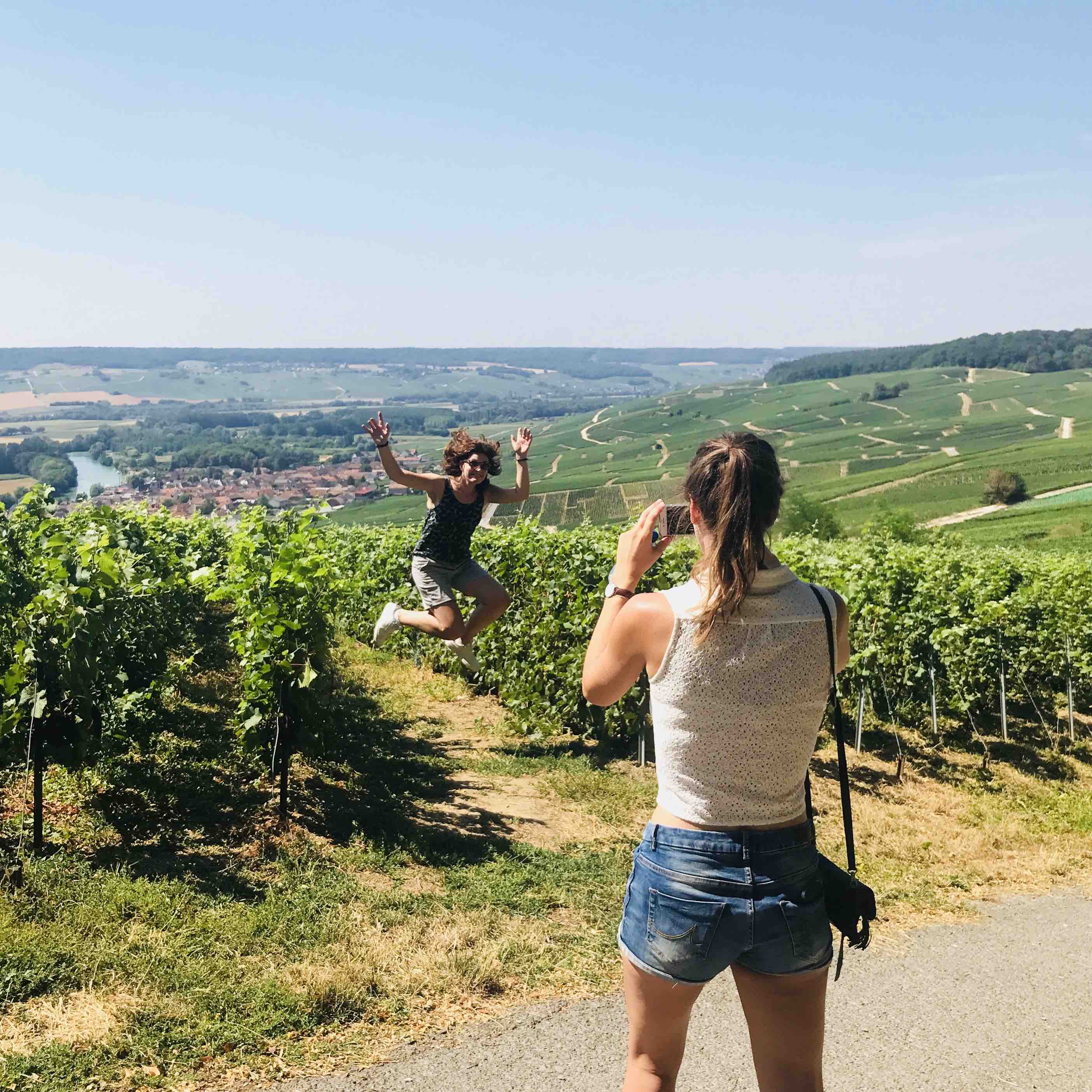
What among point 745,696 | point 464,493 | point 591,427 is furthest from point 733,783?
point 591,427

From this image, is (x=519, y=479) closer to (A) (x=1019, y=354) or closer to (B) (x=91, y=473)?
(B) (x=91, y=473)

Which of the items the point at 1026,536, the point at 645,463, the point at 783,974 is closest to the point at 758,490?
the point at 783,974

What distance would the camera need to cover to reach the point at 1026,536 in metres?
59.5

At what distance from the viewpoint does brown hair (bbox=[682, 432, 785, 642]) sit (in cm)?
221

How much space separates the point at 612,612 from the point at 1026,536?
6489 cm

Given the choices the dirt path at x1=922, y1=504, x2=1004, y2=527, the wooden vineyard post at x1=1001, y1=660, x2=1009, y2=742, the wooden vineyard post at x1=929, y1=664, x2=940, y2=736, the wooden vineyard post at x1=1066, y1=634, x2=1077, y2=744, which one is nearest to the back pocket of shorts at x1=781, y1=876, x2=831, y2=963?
the wooden vineyard post at x1=929, y1=664, x2=940, y2=736

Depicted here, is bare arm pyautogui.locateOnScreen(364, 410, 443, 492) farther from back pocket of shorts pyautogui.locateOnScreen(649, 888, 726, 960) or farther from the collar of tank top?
back pocket of shorts pyautogui.locateOnScreen(649, 888, 726, 960)

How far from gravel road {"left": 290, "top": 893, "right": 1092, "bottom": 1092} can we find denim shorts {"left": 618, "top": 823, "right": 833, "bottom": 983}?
1726 mm

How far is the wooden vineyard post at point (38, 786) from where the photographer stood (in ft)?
17.1

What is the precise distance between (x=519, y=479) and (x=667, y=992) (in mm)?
4042

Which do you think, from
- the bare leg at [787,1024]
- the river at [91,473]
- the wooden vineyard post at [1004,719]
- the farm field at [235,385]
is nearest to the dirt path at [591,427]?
the farm field at [235,385]

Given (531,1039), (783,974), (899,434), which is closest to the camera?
(783,974)

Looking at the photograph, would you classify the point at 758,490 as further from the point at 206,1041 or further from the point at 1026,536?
the point at 1026,536

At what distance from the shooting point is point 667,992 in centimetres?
228
